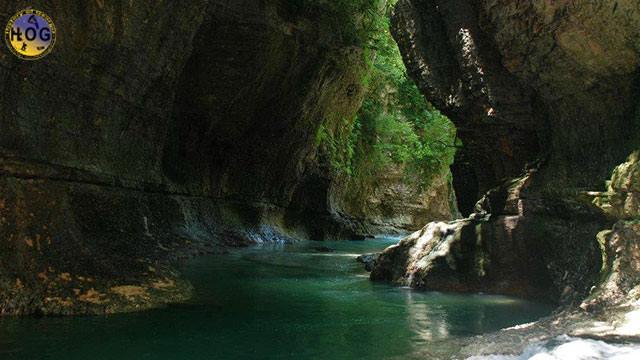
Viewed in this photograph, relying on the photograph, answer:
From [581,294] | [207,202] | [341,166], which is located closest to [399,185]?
[341,166]

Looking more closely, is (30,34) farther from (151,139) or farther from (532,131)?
(532,131)

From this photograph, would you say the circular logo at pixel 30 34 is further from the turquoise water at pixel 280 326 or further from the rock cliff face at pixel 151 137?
the turquoise water at pixel 280 326

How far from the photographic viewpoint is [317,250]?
541 inches

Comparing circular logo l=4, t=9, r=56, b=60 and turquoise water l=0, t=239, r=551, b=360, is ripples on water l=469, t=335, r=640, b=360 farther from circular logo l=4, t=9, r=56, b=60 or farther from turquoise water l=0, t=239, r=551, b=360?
circular logo l=4, t=9, r=56, b=60

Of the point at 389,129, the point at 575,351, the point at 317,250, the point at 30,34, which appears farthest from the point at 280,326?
the point at 389,129

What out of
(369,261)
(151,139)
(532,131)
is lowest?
(369,261)

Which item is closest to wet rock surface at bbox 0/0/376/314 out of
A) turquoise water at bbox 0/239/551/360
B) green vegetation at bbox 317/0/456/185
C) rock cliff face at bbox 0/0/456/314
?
rock cliff face at bbox 0/0/456/314

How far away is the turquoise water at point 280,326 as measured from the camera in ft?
12.3

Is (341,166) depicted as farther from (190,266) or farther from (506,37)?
(506,37)

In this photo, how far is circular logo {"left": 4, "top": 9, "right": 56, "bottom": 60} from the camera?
231 inches

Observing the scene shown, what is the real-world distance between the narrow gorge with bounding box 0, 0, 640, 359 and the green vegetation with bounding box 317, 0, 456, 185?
17.8 feet

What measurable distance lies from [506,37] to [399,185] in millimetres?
25544

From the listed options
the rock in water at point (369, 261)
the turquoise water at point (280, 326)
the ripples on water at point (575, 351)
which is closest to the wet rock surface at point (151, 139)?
the turquoise water at point (280, 326)

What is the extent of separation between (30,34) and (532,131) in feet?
20.9
